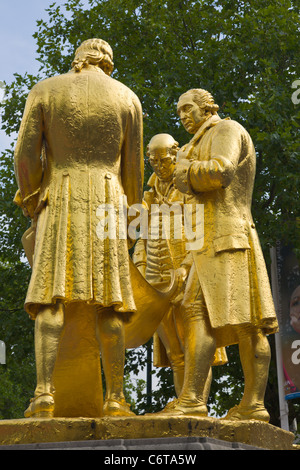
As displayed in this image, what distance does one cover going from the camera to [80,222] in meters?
5.43


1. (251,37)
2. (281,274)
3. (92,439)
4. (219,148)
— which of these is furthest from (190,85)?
(92,439)

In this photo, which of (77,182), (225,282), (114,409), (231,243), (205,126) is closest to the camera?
(114,409)

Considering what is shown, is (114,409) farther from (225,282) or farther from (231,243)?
(231,243)

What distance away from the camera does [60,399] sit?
586 cm

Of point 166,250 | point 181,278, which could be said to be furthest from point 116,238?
point 166,250

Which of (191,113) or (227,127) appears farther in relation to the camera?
(191,113)

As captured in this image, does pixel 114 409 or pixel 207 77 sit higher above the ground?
pixel 207 77

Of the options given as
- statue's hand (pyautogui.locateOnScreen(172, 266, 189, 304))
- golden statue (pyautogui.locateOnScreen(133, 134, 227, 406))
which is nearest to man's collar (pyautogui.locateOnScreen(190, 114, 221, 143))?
golden statue (pyautogui.locateOnScreen(133, 134, 227, 406))

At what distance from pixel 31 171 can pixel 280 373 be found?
30.2 ft

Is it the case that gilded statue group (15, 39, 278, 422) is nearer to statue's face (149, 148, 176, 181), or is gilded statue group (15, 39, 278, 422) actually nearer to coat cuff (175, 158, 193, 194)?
coat cuff (175, 158, 193, 194)

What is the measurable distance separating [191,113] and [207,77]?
29.8 feet

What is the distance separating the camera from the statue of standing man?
5223mm

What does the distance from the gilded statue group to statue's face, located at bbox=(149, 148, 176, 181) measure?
844 mm

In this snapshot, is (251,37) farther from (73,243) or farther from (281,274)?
(73,243)
